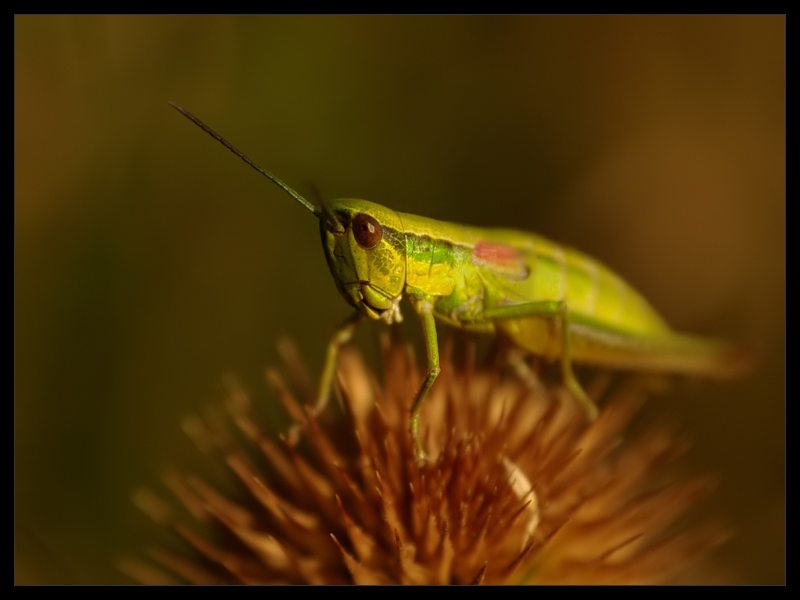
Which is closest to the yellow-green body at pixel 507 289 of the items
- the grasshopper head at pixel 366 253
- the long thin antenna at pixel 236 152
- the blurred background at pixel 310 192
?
the grasshopper head at pixel 366 253

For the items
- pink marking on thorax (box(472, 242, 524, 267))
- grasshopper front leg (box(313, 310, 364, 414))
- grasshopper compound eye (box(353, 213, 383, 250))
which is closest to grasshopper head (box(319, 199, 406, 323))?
grasshopper compound eye (box(353, 213, 383, 250))

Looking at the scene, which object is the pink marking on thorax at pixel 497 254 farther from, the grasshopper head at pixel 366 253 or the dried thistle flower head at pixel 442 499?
the dried thistle flower head at pixel 442 499

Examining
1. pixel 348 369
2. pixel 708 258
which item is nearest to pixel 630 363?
pixel 348 369

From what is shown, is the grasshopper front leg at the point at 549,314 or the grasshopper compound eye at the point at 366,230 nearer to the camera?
the grasshopper compound eye at the point at 366,230

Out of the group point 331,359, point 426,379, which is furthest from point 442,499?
point 331,359

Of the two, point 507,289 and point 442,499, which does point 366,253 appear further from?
point 442,499

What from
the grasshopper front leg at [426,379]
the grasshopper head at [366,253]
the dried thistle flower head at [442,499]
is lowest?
the dried thistle flower head at [442,499]

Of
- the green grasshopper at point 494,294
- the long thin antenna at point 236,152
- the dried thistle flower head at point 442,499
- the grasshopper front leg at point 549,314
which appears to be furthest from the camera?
the grasshopper front leg at point 549,314

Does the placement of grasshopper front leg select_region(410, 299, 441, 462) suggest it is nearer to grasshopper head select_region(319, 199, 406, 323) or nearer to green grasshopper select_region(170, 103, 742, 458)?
green grasshopper select_region(170, 103, 742, 458)
